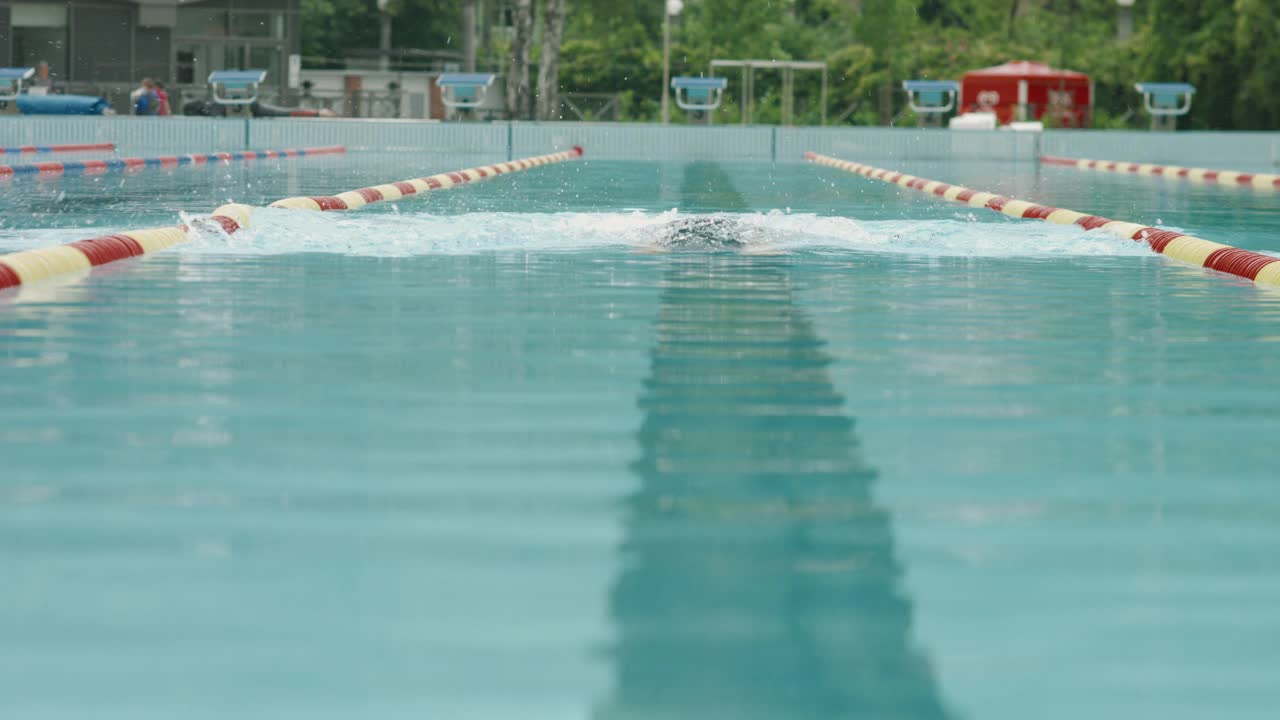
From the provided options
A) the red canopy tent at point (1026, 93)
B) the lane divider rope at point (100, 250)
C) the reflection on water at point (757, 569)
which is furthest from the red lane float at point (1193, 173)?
the reflection on water at point (757, 569)

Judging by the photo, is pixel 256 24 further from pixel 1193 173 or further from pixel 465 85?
pixel 1193 173

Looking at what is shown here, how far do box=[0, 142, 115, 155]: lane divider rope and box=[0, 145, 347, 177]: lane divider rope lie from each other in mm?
1414

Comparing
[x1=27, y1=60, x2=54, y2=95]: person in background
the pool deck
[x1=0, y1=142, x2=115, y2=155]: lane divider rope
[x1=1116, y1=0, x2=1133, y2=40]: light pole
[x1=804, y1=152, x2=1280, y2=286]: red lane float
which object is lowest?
[x1=804, y1=152, x2=1280, y2=286]: red lane float

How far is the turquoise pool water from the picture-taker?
2043 mm

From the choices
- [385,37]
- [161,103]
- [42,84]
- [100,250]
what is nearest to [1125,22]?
[385,37]

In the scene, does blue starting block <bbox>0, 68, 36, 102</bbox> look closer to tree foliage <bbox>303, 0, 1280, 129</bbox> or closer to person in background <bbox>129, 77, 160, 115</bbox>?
person in background <bbox>129, 77, 160, 115</bbox>

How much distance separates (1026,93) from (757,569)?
3313 centimetres

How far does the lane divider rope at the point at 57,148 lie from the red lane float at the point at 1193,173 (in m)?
13.4

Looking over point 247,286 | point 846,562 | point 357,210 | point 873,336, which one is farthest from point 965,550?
point 357,210

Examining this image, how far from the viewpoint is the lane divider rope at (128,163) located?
16.3 meters

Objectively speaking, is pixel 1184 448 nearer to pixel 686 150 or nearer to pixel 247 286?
pixel 247 286

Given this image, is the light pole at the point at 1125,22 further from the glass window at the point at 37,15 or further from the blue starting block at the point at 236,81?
the glass window at the point at 37,15

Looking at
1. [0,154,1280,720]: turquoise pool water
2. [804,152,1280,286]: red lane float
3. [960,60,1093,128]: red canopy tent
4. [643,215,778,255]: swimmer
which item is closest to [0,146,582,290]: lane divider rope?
[0,154,1280,720]: turquoise pool water

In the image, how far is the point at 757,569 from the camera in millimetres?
2459
